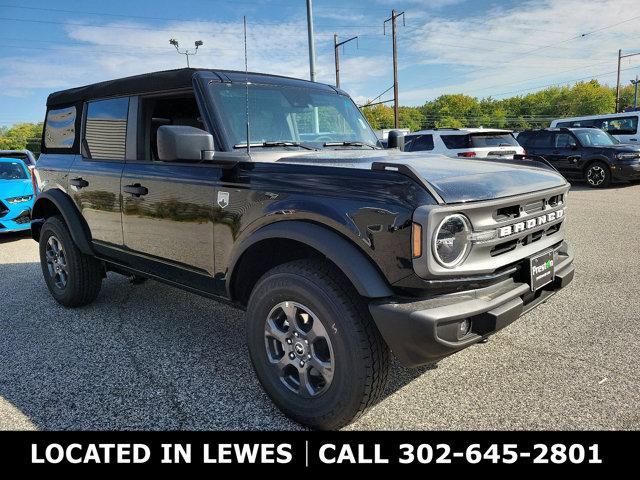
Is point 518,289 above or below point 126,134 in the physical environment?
below

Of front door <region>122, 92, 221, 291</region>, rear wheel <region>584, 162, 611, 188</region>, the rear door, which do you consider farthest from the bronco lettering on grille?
rear wheel <region>584, 162, 611, 188</region>

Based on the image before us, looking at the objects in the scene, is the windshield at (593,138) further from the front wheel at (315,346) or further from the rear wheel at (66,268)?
the front wheel at (315,346)

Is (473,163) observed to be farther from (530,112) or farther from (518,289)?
(530,112)

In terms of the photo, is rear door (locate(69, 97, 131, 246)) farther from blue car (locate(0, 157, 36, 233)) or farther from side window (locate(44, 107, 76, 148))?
blue car (locate(0, 157, 36, 233))

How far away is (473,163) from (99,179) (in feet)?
9.43

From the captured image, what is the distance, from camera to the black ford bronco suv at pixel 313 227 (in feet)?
7.16

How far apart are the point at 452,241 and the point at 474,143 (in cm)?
961

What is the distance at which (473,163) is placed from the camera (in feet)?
10.1

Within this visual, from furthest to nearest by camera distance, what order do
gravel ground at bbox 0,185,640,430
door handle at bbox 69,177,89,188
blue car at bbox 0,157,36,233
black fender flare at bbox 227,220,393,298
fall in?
blue car at bbox 0,157,36,233 → door handle at bbox 69,177,89,188 → gravel ground at bbox 0,185,640,430 → black fender flare at bbox 227,220,393,298

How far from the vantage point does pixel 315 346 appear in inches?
98.2

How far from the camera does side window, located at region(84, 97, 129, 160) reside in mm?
3762

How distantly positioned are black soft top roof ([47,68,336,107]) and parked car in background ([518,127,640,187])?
11.6 m

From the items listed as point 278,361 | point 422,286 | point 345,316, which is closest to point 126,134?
point 278,361

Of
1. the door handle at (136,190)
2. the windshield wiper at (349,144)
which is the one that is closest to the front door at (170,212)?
the door handle at (136,190)
